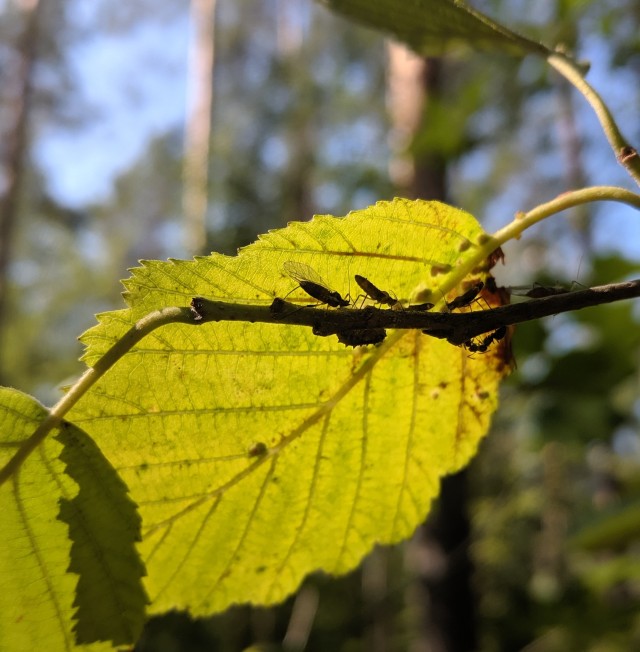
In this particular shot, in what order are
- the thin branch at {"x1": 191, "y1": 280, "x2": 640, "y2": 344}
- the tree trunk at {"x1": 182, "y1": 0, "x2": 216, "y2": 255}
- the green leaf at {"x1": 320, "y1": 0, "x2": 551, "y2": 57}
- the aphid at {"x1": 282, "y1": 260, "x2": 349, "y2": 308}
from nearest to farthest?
the thin branch at {"x1": 191, "y1": 280, "x2": 640, "y2": 344}
the aphid at {"x1": 282, "y1": 260, "x2": 349, "y2": 308}
the green leaf at {"x1": 320, "y1": 0, "x2": 551, "y2": 57}
the tree trunk at {"x1": 182, "y1": 0, "x2": 216, "y2": 255}

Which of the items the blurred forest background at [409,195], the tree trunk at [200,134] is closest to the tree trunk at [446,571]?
the blurred forest background at [409,195]

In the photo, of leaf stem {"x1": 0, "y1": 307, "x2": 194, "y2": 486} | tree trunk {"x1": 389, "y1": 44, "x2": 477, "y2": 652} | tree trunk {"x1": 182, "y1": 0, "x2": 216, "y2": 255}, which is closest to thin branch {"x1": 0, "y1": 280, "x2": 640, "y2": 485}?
leaf stem {"x1": 0, "y1": 307, "x2": 194, "y2": 486}

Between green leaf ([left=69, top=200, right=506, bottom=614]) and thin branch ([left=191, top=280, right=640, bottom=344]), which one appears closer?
thin branch ([left=191, top=280, right=640, bottom=344])

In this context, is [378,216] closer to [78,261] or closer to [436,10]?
[436,10]

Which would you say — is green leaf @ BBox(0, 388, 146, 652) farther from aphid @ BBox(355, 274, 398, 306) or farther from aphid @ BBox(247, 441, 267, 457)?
aphid @ BBox(355, 274, 398, 306)

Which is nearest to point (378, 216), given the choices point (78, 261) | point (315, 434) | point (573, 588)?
point (315, 434)

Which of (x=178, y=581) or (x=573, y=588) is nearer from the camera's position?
(x=178, y=581)

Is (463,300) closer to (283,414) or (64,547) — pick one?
(283,414)

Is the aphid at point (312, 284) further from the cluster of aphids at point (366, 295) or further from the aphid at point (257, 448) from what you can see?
the aphid at point (257, 448)
